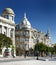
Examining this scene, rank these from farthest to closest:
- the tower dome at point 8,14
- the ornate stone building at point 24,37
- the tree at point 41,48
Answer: the tree at point 41,48 → the ornate stone building at point 24,37 → the tower dome at point 8,14

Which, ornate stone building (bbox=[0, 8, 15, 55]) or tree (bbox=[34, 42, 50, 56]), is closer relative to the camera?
ornate stone building (bbox=[0, 8, 15, 55])

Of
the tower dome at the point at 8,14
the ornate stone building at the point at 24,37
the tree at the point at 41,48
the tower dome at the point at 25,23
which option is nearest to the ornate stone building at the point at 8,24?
the tower dome at the point at 8,14

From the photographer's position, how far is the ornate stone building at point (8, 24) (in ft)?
319

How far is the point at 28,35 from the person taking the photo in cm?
12081

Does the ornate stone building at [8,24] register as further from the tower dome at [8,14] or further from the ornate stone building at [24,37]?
the ornate stone building at [24,37]

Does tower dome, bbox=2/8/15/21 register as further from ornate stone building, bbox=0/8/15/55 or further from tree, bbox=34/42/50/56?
tree, bbox=34/42/50/56

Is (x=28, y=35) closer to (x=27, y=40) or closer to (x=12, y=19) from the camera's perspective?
(x=27, y=40)

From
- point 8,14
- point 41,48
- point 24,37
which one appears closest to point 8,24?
point 8,14

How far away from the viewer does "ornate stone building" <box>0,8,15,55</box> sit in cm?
9730

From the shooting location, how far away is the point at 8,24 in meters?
101

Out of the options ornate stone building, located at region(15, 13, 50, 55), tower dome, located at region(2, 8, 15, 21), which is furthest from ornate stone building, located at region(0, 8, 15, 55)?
ornate stone building, located at region(15, 13, 50, 55)

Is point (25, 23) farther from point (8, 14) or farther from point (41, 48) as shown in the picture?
point (8, 14)

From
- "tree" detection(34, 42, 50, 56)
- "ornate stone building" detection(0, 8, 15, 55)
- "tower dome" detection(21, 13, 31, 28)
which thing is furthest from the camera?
"tower dome" detection(21, 13, 31, 28)

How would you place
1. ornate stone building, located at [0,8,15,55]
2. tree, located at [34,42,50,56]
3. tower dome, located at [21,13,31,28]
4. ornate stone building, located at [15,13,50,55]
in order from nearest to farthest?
ornate stone building, located at [0,8,15,55] < ornate stone building, located at [15,13,50,55] < tree, located at [34,42,50,56] < tower dome, located at [21,13,31,28]
